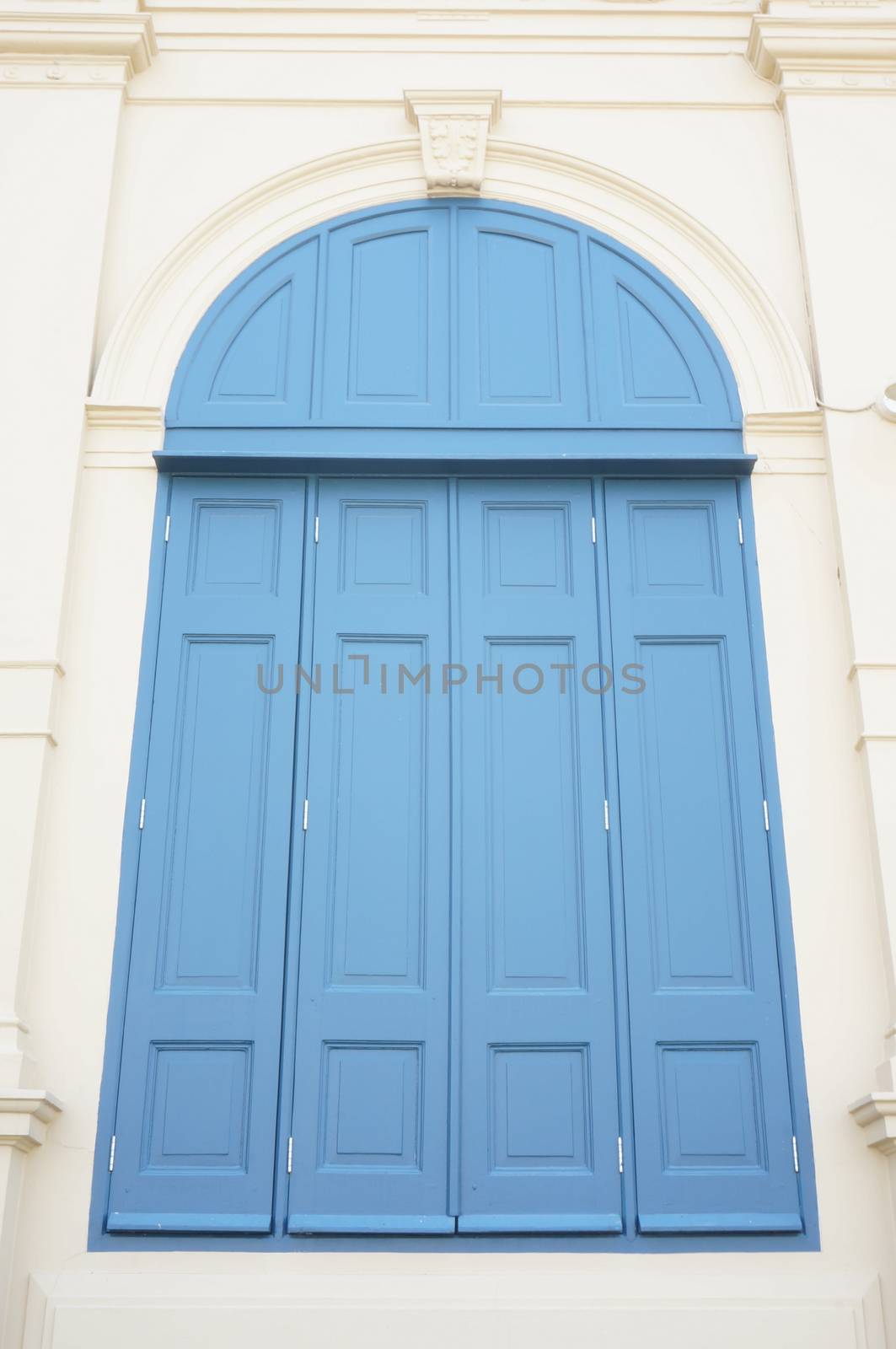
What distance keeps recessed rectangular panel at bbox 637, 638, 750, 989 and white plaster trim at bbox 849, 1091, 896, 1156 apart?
60 centimetres

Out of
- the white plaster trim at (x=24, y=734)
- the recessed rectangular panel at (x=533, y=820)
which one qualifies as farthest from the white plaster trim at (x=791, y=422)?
the white plaster trim at (x=24, y=734)

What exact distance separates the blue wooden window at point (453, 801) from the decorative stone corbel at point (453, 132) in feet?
1.06

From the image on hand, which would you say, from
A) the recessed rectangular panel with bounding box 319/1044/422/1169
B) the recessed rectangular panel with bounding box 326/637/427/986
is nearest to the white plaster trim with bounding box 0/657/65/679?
the recessed rectangular panel with bounding box 326/637/427/986

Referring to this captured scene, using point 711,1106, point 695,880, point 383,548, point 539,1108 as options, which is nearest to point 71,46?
point 383,548

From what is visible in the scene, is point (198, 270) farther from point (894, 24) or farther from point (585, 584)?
point (894, 24)

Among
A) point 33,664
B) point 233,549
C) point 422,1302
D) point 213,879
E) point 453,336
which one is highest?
point 453,336

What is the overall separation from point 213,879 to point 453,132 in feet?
11.9

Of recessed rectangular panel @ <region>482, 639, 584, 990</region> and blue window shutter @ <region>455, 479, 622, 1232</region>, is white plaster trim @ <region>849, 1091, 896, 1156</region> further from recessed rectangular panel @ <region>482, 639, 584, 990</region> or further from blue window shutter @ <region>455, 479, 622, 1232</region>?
recessed rectangular panel @ <region>482, 639, 584, 990</region>

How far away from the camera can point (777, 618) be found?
5.40 meters

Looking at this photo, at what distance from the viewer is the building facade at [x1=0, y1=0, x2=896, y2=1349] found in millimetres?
4555

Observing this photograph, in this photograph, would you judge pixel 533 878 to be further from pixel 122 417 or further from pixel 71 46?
pixel 71 46

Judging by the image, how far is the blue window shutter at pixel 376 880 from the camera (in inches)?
183

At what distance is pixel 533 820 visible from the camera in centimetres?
511

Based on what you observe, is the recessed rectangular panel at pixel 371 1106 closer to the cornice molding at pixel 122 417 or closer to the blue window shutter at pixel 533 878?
the blue window shutter at pixel 533 878
